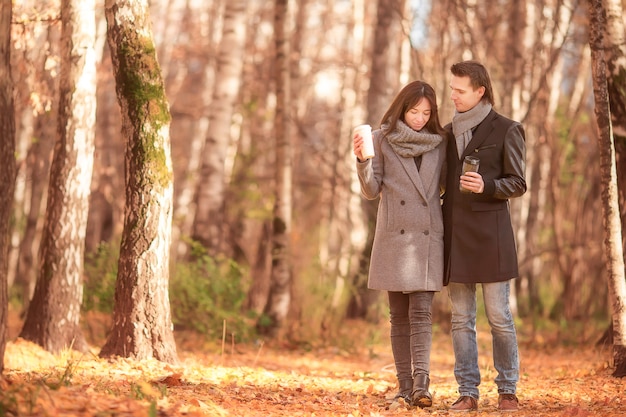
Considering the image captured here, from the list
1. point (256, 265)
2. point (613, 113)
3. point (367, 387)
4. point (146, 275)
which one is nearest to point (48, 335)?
point (146, 275)

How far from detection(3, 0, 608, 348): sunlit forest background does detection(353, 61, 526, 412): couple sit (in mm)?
2508

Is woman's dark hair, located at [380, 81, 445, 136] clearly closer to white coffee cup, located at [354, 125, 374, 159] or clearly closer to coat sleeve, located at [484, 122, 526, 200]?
white coffee cup, located at [354, 125, 374, 159]

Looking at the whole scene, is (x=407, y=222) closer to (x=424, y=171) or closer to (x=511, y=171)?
(x=424, y=171)

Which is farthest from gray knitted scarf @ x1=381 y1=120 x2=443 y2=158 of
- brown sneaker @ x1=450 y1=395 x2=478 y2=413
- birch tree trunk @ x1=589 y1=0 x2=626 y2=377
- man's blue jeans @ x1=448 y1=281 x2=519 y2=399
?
birch tree trunk @ x1=589 y1=0 x2=626 y2=377

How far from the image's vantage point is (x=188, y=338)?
10.5m

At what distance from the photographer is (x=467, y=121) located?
19.3 feet

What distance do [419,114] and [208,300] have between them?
15.5 feet

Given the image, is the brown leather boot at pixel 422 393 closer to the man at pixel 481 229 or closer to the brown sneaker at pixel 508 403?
the man at pixel 481 229

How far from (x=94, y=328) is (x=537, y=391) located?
20.0 feet

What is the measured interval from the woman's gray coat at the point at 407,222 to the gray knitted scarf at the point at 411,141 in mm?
74

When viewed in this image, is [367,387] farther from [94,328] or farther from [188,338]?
[94,328]

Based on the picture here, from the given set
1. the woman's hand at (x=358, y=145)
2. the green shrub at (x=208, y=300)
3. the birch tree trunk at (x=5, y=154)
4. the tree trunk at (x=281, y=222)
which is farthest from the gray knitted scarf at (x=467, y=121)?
the tree trunk at (x=281, y=222)

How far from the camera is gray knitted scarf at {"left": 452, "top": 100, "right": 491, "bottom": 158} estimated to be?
5.86 meters

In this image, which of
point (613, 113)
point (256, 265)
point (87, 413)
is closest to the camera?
point (87, 413)
